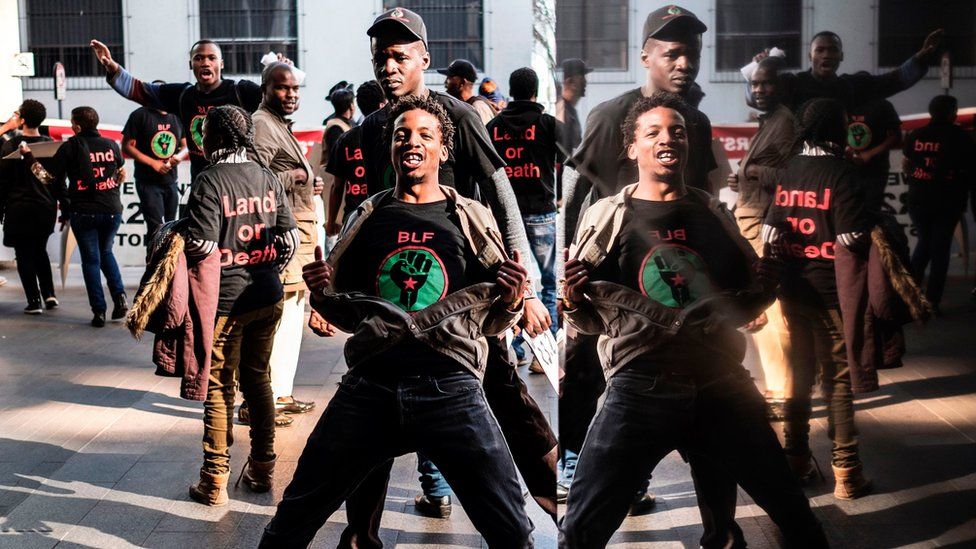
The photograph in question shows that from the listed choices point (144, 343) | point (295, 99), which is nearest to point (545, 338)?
point (295, 99)

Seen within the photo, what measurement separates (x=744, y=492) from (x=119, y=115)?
870 cm

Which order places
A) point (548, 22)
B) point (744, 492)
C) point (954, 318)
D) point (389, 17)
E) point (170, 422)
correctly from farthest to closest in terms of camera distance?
point (170, 422) < point (389, 17) < point (548, 22) < point (744, 492) < point (954, 318)

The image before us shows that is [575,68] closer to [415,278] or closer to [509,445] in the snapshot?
[415,278]

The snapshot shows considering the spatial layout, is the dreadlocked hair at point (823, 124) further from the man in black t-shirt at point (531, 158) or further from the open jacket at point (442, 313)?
the man in black t-shirt at point (531, 158)

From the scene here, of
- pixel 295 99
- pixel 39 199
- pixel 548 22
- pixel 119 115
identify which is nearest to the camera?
pixel 548 22

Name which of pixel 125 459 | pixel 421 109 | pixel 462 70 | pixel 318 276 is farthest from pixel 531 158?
pixel 318 276

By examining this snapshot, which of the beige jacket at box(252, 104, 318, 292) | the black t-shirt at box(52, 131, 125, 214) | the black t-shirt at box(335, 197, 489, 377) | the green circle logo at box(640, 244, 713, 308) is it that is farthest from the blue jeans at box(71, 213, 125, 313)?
the green circle logo at box(640, 244, 713, 308)

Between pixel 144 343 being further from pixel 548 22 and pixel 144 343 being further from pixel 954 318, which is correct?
pixel 954 318

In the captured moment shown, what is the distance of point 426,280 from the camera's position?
2672mm

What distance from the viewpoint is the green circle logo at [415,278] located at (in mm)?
2670

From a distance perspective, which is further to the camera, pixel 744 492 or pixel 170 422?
pixel 170 422

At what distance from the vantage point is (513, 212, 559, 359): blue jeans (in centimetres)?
604

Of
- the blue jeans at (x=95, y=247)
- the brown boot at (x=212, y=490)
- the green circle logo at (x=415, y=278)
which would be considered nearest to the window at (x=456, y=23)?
the blue jeans at (x=95, y=247)

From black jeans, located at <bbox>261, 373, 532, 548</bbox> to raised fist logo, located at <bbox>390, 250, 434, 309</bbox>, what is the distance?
0.20 m
